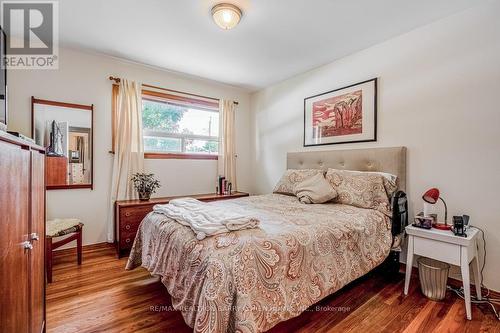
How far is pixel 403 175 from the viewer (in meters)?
2.46

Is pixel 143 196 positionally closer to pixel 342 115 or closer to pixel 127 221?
pixel 127 221

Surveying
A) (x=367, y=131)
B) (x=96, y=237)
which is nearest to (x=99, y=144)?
(x=96, y=237)

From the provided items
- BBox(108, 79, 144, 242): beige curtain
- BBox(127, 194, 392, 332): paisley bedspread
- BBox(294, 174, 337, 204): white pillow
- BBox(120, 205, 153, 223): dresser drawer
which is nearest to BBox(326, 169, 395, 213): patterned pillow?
BBox(294, 174, 337, 204): white pillow

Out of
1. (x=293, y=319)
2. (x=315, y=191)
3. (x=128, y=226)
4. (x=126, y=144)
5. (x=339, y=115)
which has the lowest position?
(x=293, y=319)

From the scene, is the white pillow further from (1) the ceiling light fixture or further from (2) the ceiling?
(1) the ceiling light fixture

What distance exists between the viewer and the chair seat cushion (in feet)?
7.51

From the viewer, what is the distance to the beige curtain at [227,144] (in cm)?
407

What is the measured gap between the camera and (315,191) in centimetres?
258

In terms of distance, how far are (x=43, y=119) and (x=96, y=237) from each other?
1579 millimetres

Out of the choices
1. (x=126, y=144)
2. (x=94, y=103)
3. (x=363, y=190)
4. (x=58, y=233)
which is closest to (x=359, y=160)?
(x=363, y=190)

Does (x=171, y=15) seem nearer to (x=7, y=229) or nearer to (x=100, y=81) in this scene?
(x=100, y=81)

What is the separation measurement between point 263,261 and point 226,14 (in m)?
2.05

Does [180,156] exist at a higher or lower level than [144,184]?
higher

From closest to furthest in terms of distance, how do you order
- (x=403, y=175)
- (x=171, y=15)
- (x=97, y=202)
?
(x=171, y=15)
(x=403, y=175)
(x=97, y=202)
